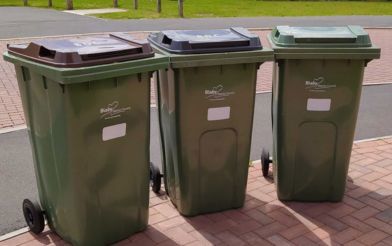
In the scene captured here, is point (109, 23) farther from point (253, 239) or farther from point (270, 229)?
point (253, 239)

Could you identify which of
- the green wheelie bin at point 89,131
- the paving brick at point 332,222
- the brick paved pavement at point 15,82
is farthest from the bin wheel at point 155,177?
the brick paved pavement at point 15,82

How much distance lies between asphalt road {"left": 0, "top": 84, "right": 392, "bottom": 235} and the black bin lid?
191cm

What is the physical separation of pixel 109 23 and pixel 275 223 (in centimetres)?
1318

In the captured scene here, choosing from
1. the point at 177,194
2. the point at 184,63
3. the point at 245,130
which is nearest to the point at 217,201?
the point at 177,194

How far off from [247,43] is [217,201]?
4.56 feet

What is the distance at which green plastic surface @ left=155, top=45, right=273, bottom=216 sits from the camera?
3703mm

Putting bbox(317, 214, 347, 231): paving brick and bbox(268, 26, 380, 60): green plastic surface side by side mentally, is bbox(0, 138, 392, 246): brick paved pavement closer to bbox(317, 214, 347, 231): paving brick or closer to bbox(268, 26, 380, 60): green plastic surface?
bbox(317, 214, 347, 231): paving brick

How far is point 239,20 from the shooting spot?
1747 centimetres

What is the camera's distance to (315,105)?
4.07 metres

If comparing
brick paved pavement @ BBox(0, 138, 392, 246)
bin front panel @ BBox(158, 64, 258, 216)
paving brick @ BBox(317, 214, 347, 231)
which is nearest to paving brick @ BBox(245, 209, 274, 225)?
brick paved pavement @ BBox(0, 138, 392, 246)

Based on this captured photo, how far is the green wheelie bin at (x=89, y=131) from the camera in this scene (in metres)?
3.11

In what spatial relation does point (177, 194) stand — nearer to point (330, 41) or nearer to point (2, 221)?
point (2, 221)

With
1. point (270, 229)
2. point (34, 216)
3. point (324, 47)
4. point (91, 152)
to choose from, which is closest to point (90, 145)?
point (91, 152)

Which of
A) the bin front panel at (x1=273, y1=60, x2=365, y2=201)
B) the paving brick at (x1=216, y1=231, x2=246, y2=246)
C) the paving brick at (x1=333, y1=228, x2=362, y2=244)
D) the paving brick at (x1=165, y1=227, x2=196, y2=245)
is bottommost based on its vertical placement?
the paving brick at (x1=333, y1=228, x2=362, y2=244)
